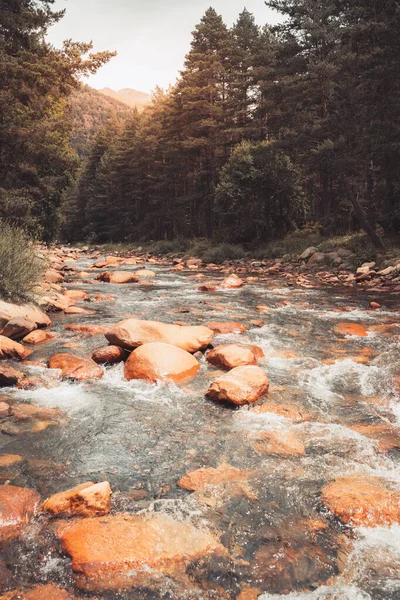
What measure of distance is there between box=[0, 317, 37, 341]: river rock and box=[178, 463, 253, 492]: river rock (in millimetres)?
4180

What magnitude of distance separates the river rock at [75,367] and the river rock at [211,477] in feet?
7.47

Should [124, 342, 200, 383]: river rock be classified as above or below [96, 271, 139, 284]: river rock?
below

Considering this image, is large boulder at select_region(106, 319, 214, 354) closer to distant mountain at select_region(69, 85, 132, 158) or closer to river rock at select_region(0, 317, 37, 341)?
river rock at select_region(0, 317, 37, 341)

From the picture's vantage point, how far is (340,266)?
15531mm

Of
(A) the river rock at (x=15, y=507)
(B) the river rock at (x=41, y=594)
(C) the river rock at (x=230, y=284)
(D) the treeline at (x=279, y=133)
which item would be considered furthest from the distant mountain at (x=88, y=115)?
(B) the river rock at (x=41, y=594)

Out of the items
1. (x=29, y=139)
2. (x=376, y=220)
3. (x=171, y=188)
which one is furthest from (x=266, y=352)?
(x=171, y=188)

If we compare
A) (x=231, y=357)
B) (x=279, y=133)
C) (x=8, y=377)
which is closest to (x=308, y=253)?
(x=279, y=133)

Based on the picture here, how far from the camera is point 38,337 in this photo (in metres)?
6.17

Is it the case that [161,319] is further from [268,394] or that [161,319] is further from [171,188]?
[171,188]

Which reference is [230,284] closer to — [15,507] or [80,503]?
[80,503]

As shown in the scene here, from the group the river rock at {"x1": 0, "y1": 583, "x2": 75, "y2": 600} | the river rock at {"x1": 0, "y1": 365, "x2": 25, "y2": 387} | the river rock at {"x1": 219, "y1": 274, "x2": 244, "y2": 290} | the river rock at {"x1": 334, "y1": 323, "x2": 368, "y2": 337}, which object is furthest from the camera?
the river rock at {"x1": 219, "y1": 274, "x2": 244, "y2": 290}

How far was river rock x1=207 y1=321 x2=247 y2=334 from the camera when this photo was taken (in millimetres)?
7066

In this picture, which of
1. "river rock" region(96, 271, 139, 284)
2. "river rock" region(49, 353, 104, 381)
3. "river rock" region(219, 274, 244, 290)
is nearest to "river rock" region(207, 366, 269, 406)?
"river rock" region(49, 353, 104, 381)

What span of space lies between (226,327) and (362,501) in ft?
15.3
